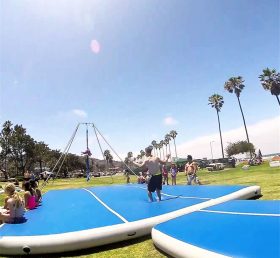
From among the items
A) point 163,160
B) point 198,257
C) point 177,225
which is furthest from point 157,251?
point 163,160

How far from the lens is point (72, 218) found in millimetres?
6867

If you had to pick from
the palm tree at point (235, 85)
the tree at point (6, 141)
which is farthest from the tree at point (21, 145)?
the palm tree at point (235, 85)

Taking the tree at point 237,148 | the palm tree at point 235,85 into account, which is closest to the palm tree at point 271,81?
the palm tree at point 235,85

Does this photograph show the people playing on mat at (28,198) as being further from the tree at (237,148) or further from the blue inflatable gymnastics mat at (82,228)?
the tree at (237,148)

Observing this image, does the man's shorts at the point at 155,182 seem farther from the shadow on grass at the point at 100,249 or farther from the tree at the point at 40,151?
the tree at the point at 40,151

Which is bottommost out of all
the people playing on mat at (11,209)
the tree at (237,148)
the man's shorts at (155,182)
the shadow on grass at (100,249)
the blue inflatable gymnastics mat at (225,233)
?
the shadow on grass at (100,249)

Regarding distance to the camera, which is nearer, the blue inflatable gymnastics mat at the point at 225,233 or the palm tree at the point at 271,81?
the blue inflatable gymnastics mat at the point at 225,233

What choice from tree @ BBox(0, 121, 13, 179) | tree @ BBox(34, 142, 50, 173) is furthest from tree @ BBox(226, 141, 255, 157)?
tree @ BBox(0, 121, 13, 179)

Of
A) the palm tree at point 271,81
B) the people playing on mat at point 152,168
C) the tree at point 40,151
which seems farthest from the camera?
the tree at point 40,151

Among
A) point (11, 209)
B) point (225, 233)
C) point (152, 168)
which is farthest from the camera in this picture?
point (152, 168)

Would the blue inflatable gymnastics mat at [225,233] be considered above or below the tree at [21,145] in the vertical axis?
below

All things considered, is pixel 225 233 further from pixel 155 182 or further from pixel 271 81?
pixel 271 81

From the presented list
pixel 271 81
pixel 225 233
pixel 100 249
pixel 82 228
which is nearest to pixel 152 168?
pixel 82 228

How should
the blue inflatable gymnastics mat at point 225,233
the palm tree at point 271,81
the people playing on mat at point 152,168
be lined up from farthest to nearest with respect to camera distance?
the palm tree at point 271,81
the people playing on mat at point 152,168
the blue inflatable gymnastics mat at point 225,233
